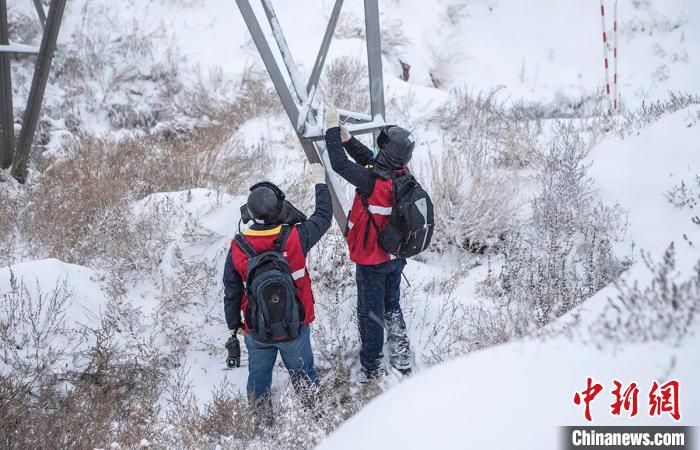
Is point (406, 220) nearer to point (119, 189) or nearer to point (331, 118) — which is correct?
point (331, 118)

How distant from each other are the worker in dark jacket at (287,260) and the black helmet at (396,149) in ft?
1.33

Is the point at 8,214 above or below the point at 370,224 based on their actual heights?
above

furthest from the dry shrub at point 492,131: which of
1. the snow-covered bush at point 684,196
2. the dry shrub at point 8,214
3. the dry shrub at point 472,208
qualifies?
the dry shrub at point 8,214

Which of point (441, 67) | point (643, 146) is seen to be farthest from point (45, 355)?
point (441, 67)

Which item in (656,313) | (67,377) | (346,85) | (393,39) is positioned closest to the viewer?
(656,313)

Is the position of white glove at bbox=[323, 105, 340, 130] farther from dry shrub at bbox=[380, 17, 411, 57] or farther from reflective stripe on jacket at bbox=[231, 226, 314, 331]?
dry shrub at bbox=[380, 17, 411, 57]

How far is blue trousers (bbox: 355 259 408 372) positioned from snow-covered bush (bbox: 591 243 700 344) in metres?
1.77

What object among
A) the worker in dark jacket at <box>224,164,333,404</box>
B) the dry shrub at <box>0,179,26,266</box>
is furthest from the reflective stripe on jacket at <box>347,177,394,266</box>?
the dry shrub at <box>0,179,26,266</box>

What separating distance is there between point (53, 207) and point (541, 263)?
437 cm

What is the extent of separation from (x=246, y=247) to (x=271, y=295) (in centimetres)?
32

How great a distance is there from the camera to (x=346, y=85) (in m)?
7.63

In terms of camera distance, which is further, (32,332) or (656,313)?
(32,332)

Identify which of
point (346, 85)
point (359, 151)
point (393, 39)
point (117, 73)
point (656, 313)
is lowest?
point (656, 313)

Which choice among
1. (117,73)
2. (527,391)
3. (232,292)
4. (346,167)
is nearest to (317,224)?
(346,167)
